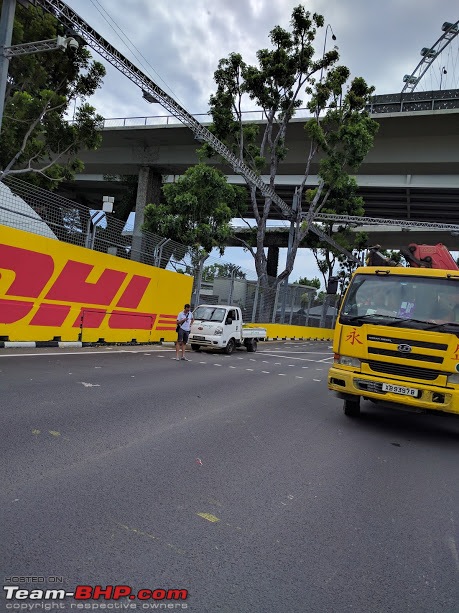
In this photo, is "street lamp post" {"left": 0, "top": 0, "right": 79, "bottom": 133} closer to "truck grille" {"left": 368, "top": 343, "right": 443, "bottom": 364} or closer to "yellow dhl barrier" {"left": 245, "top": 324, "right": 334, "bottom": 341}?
"truck grille" {"left": 368, "top": 343, "right": 443, "bottom": 364}

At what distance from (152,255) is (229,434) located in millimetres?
12012

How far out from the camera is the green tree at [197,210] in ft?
66.2

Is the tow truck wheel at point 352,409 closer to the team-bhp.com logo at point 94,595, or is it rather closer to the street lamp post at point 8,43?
the team-bhp.com logo at point 94,595

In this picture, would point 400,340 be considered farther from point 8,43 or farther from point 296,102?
point 296,102

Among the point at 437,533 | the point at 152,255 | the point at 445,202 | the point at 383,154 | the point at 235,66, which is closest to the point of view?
the point at 437,533

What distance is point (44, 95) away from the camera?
637 inches

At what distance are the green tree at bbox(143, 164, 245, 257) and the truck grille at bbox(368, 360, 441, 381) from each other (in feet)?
46.8

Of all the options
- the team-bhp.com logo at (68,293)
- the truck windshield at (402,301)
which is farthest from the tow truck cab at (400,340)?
the team-bhp.com logo at (68,293)

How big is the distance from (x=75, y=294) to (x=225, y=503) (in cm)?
1024

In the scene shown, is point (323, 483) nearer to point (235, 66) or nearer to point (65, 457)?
point (65, 457)

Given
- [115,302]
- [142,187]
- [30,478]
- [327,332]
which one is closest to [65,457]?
[30,478]

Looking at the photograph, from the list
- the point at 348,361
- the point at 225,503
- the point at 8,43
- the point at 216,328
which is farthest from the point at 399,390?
the point at 8,43

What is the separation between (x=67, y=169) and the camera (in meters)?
20.1

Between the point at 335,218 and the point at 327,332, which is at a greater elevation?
the point at 335,218
